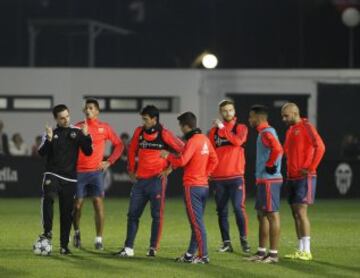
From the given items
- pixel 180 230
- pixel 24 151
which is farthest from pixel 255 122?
pixel 24 151

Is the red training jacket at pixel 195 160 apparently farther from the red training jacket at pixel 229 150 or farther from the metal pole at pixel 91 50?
the metal pole at pixel 91 50

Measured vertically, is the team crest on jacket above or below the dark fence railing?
above

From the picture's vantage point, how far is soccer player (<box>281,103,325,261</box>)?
15.1 metres

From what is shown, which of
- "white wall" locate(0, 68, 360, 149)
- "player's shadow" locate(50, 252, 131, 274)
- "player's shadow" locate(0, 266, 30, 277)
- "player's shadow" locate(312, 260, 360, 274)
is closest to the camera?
"player's shadow" locate(0, 266, 30, 277)

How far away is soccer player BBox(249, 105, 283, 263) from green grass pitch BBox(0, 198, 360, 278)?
27cm

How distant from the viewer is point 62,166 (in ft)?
50.6

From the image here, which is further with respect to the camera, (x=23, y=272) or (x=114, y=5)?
(x=114, y=5)

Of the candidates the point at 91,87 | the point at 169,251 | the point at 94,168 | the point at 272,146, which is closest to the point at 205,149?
the point at 272,146

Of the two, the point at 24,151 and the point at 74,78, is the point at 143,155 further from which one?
the point at 74,78

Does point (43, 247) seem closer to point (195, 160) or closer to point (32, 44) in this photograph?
point (195, 160)

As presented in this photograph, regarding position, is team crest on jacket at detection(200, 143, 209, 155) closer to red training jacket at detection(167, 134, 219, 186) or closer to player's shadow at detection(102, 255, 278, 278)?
red training jacket at detection(167, 134, 219, 186)

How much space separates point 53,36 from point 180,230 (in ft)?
62.4

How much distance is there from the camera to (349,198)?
27.6 metres

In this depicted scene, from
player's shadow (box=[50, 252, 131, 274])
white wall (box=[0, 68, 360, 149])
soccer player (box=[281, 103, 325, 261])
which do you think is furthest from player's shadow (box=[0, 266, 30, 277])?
white wall (box=[0, 68, 360, 149])
